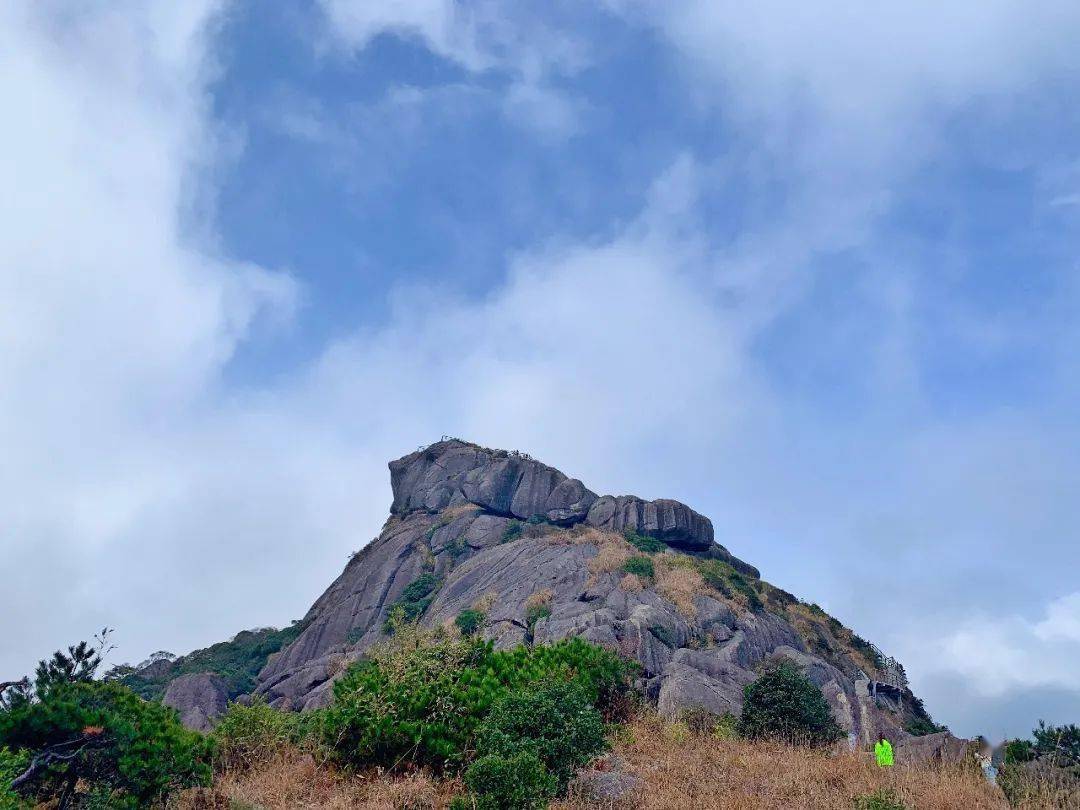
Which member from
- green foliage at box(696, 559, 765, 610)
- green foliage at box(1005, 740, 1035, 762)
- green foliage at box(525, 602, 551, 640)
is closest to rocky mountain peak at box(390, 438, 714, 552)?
green foliage at box(696, 559, 765, 610)

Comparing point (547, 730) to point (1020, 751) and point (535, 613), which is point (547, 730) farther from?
point (535, 613)

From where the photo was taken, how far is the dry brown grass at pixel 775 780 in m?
10.0

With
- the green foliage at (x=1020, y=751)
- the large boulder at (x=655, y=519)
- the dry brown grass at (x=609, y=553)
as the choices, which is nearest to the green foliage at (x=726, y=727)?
the green foliage at (x=1020, y=751)

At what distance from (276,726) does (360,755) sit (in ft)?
7.44

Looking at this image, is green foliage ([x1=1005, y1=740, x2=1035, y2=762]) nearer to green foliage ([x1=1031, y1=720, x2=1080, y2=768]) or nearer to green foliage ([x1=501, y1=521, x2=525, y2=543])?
green foliage ([x1=1031, y1=720, x2=1080, y2=768])

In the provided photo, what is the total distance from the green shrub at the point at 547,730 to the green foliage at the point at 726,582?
110 ft

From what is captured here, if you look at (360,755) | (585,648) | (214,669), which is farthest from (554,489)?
(360,755)

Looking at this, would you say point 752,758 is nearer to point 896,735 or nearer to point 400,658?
point 400,658

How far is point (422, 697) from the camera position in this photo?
13.1m

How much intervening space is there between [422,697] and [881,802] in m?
7.32

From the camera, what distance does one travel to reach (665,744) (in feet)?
49.9

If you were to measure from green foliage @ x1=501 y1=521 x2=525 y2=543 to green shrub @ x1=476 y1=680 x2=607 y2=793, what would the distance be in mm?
51245

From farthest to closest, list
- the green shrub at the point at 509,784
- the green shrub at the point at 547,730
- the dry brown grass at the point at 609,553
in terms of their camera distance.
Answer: the dry brown grass at the point at 609,553
the green shrub at the point at 547,730
the green shrub at the point at 509,784

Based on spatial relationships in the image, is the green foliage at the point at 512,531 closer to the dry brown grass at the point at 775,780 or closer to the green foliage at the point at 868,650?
the green foliage at the point at 868,650
